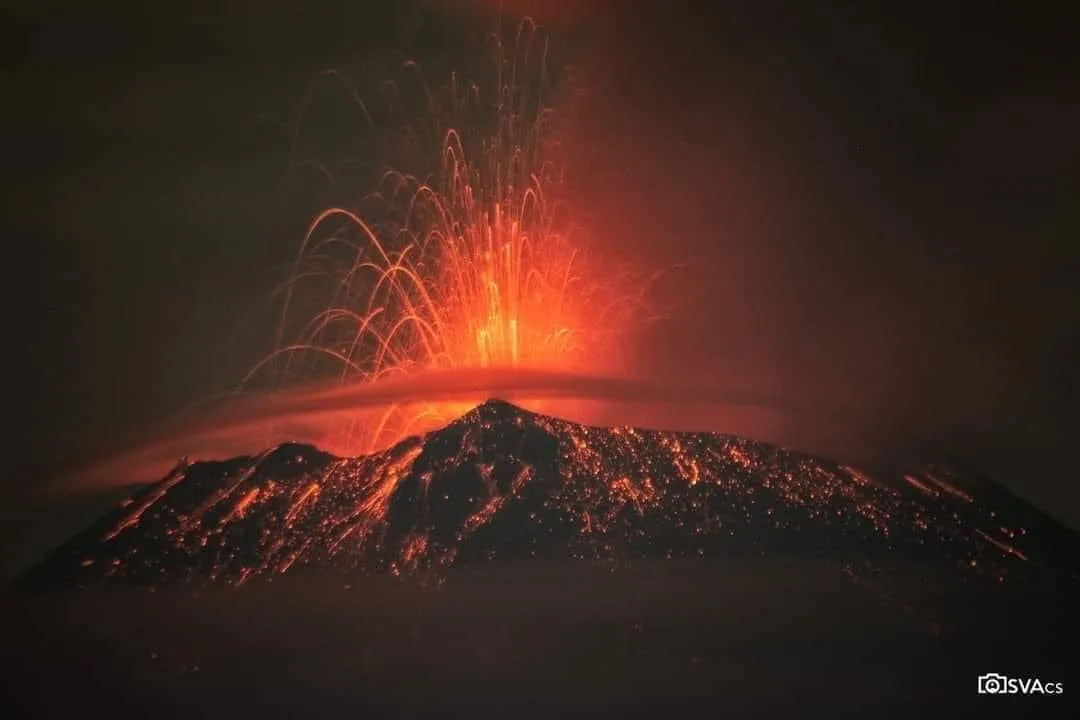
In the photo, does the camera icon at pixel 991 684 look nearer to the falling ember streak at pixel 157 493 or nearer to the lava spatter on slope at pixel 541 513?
the lava spatter on slope at pixel 541 513

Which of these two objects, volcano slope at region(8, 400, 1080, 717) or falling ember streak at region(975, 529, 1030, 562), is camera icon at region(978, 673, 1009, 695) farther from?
falling ember streak at region(975, 529, 1030, 562)

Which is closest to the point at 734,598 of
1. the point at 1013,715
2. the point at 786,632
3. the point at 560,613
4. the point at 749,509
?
the point at 786,632

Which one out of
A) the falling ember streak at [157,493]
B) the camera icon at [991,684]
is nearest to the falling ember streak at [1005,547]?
the camera icon at [991,684]

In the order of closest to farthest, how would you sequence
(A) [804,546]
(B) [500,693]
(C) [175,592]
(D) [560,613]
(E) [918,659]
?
1. (B) [500,693]
2. (E) [918,659]
3. (D) [560,613]
4. (C) [175,592]
5. (A) [804,546]

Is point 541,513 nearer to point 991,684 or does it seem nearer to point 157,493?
point 157,493

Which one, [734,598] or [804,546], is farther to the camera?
[804,546]

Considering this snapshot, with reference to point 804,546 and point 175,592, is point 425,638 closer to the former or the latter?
point 175,592

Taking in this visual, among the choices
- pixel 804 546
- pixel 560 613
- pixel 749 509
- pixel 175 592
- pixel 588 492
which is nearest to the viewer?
Answer: pixel 560 613
